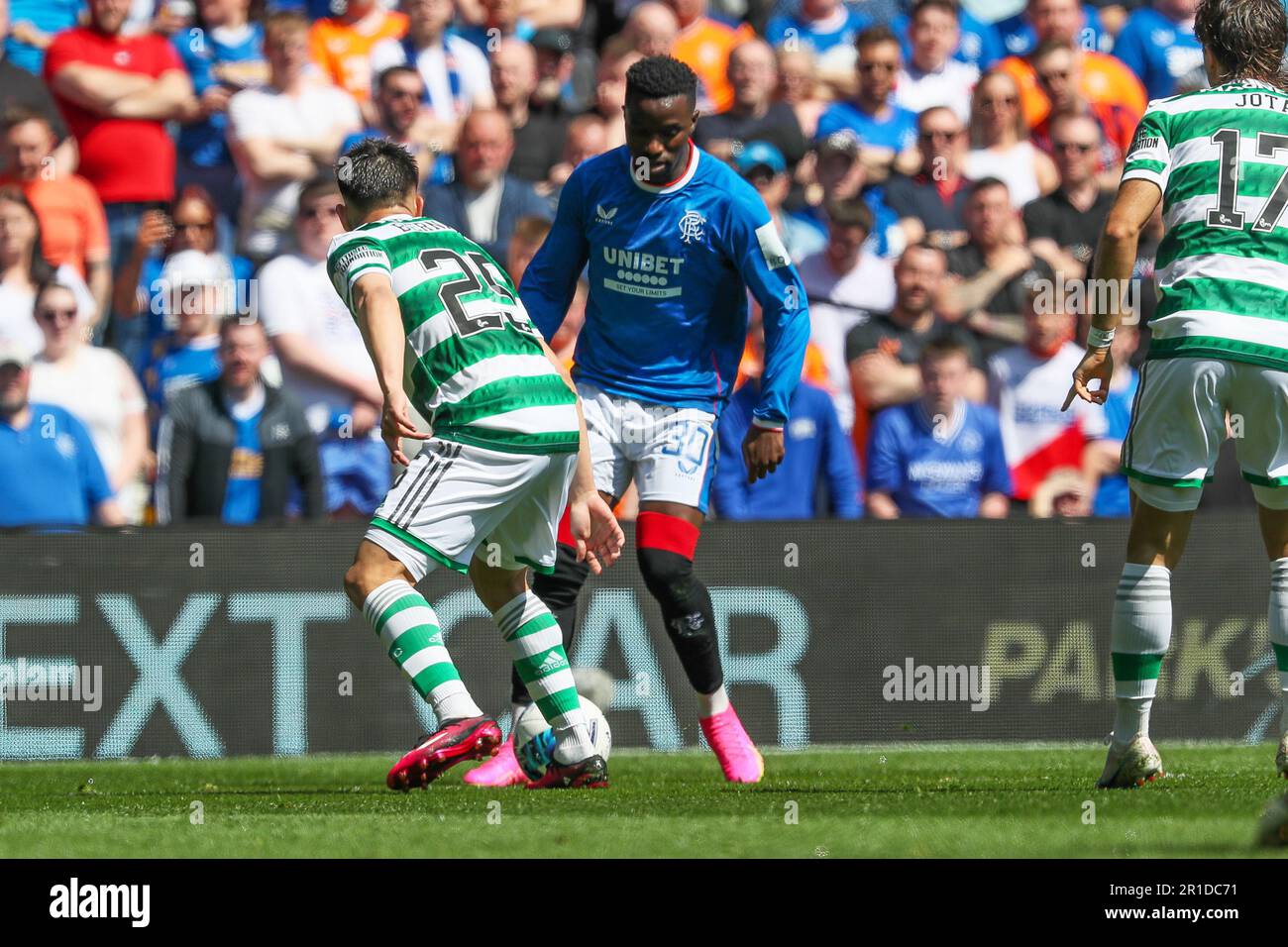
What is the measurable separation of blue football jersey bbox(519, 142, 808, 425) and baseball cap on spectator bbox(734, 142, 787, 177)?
130 inches

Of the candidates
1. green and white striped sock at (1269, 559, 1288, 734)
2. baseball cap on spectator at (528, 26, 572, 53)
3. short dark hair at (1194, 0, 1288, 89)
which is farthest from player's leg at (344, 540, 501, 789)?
baseball cap on spectator at (528, 26, 572, 53)

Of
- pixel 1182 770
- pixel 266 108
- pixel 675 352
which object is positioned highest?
pixel 266 108

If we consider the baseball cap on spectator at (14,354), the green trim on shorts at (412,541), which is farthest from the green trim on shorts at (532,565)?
the baseball cap on spectator at (14,354)

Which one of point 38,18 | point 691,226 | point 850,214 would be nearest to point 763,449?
point 691,226

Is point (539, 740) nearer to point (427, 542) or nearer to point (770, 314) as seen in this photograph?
point (427, 542)

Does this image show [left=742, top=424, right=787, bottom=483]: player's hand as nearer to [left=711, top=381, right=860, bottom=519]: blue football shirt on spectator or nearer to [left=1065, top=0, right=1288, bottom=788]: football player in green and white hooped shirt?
[left=1065, top=0, right=1288, bottom=788]: football player in green and white hooped shirt

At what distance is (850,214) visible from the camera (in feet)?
33.9

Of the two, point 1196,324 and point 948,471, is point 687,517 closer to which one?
point 1196,324

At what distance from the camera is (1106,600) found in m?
8.85

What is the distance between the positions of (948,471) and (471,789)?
3.89m

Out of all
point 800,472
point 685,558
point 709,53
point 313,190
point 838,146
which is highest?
point 709,53

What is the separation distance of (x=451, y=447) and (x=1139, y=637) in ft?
6.92
